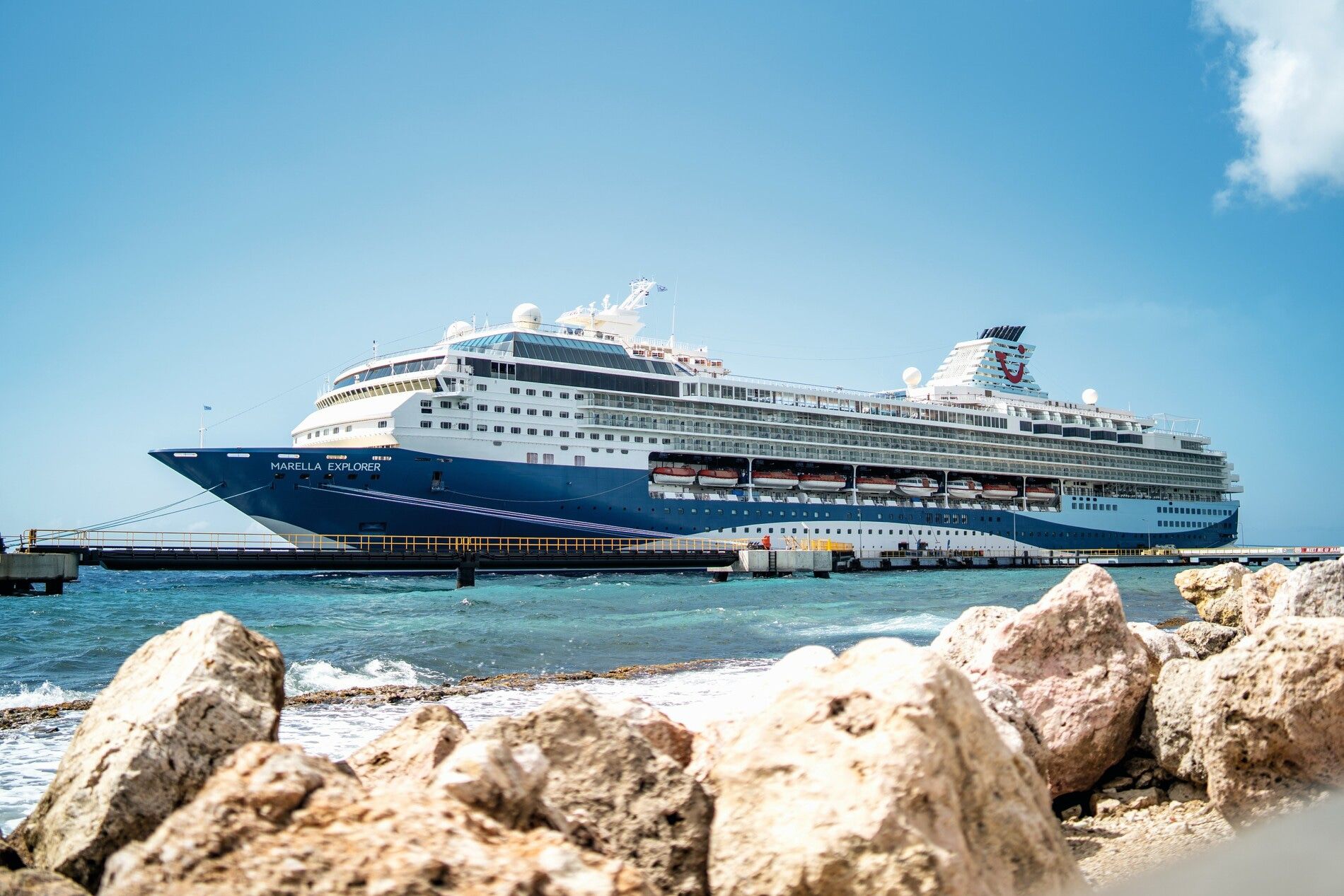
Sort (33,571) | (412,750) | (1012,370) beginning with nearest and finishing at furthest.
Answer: (412,750) → (33,571) → (1012,370)

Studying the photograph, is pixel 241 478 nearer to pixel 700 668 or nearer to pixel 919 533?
pixel 700 668

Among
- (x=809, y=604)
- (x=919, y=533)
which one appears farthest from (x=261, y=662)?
(x=919, y=533)

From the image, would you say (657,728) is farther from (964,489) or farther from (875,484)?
(964,489)

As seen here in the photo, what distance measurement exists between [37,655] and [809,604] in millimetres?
16791

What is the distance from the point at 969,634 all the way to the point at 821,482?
40276 mm

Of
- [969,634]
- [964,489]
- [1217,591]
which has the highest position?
[964,489]

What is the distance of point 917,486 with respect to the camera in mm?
51219

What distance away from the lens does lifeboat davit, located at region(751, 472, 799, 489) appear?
148ft

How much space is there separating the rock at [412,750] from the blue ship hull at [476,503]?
3092 centimetres

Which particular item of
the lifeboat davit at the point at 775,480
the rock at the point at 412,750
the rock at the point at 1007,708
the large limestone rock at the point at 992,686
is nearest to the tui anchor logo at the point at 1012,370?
the lifeboat davit at the point at 775,480

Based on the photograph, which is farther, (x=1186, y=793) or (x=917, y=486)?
(x=917, y=486)

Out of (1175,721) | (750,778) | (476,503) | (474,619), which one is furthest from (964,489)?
(750,778)

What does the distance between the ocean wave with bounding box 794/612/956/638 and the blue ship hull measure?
19.3 meters

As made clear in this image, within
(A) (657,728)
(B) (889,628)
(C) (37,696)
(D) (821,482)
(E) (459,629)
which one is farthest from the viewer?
(D) (821,482)
